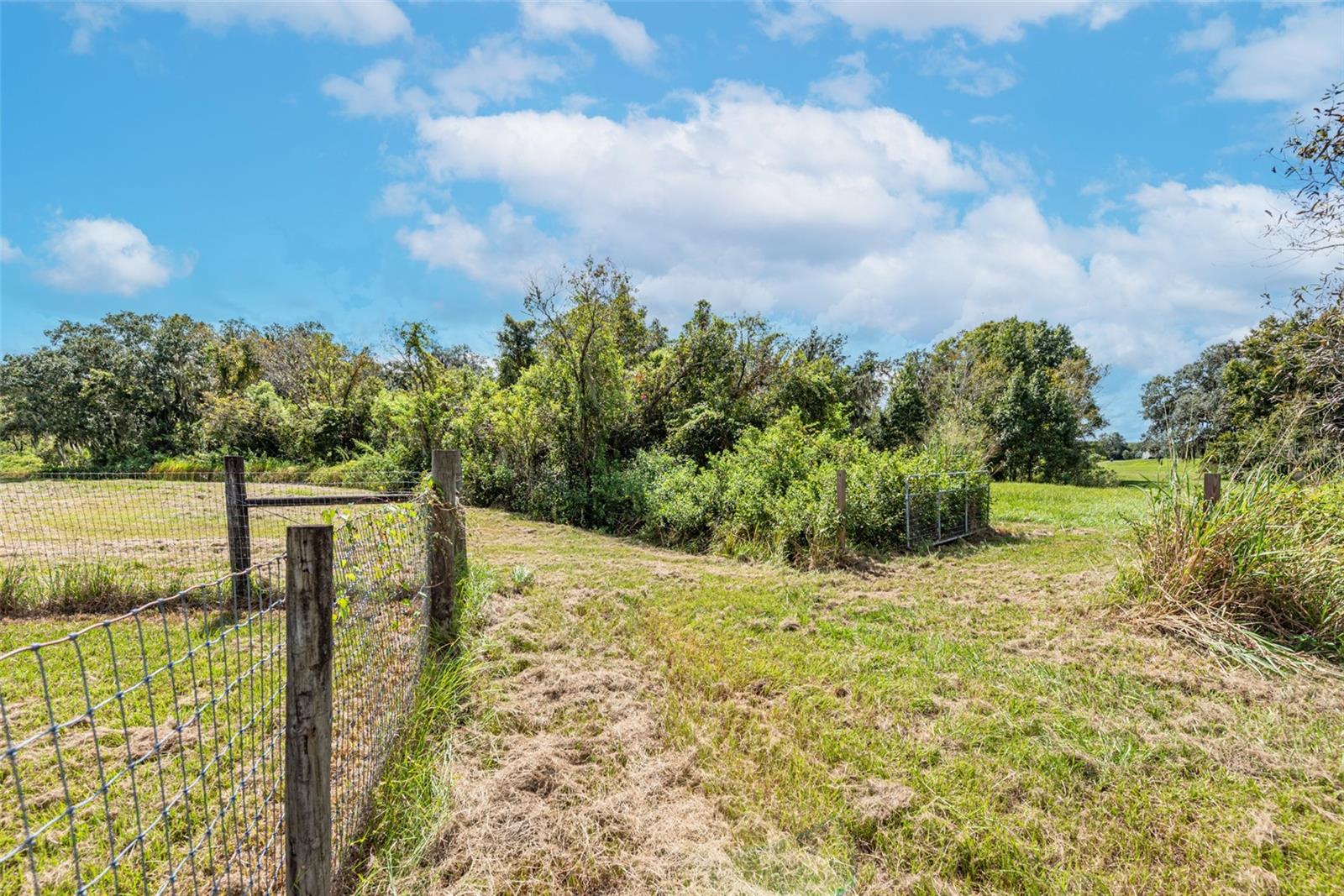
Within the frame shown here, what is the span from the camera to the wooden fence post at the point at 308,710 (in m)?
1.86

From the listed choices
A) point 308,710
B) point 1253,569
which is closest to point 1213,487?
point 1253,569

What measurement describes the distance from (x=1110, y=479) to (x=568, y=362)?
23.4 metres

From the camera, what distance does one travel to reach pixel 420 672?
3.62 meters

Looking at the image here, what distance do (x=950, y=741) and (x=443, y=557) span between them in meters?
3.18

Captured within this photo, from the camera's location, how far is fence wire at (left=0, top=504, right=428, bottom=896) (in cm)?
220

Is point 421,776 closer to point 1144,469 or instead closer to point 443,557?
point 443,557

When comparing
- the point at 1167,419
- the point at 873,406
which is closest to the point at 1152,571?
the point at 1167,419

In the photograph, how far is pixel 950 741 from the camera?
11.0 ft

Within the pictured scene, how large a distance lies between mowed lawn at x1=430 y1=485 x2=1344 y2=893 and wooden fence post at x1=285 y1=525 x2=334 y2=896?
56 cm

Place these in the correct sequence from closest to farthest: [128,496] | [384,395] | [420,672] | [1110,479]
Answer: [420,672], [128,496], [384,395], [1110,479]

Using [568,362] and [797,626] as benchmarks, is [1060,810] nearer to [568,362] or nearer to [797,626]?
[797,626]

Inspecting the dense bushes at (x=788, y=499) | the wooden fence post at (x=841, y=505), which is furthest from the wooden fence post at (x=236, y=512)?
the wooden fence post at (x=841, y=505)

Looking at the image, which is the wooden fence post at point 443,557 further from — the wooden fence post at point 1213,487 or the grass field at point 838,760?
the wooden fence post at point 1213,487

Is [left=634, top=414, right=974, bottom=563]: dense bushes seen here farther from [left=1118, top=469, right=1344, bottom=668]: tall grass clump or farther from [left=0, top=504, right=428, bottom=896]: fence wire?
[left=0, top=504, right=428, bottom=896]: fence wire
